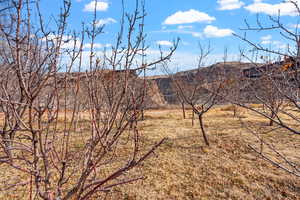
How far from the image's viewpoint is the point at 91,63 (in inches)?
67.8

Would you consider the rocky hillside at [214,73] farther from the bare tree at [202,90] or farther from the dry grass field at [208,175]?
the dry grass field at [208,175]

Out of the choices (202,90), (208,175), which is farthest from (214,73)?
(208,175)

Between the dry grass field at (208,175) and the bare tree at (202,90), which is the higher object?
the bare tree at (202,90)

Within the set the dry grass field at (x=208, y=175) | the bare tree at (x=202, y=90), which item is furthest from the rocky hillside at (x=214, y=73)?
the dry grass field at (x=208, y=175)

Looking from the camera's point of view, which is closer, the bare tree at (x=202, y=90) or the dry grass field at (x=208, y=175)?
the dry grass field at (x=208, y=175)

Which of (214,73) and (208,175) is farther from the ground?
(214,73)

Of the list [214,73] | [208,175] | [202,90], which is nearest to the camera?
[208,175]

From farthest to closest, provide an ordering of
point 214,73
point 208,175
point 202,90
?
point 214,73, point 202,90, point 208,175

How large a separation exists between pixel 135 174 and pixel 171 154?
1.54 meters

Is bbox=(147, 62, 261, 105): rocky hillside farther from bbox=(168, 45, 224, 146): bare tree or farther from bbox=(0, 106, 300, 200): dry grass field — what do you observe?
bbox=(0, 106, 300, 200): dry grass field

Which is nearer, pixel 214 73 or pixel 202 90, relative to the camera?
pixel 202 90

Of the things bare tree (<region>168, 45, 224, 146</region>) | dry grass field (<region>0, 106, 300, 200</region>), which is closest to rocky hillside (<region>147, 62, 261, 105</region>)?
bare tree (<region>168, 45, 224, 146</region>)

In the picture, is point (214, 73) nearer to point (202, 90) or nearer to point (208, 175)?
point (202, 90)

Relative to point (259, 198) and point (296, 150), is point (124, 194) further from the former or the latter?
point (296, 150)
